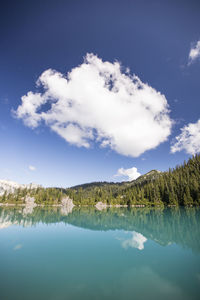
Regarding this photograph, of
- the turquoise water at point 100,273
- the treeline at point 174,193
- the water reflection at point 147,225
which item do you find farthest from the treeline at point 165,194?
the turquoise water at point 100,273

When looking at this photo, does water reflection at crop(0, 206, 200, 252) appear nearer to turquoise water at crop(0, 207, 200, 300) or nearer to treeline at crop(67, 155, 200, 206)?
turquoise water at crop(0, 207, 200, 300)

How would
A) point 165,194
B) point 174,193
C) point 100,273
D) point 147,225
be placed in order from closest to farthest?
point 100,273 < point 147,225 < point 174,193 < point 165,194

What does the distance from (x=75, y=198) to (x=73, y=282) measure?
4512 inches

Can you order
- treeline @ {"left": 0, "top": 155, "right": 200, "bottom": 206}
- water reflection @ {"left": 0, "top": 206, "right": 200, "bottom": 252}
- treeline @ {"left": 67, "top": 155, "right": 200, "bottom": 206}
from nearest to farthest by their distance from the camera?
water reflection @ {"left": 0, "top": 206, "right": 200, "bottom": 252} < treeline @ {"left": 67, "top": 155, "right": 200, "bottom": 206} < treeline @ {"left": 0, "top": 155, "right": 200, "bottom": 206}

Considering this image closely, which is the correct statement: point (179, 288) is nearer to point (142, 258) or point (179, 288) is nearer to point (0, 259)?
point (142, 258)

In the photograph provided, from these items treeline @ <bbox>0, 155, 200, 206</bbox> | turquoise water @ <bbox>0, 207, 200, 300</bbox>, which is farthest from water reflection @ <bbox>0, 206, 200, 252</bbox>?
treeline @ <bbox>0, 155, 200, 206</bbox>

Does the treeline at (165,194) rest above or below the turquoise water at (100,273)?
above

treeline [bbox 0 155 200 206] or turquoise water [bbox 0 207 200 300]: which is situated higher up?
treeline [bbox 0 155 200 206]

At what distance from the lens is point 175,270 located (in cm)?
1088

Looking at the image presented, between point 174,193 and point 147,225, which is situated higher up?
point 174,193

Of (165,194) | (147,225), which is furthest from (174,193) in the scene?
(147,225)

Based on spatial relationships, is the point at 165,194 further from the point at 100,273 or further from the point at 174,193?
the point at 100,273

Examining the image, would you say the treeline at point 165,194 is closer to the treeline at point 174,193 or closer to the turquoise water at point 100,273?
the treeline at point 174,193

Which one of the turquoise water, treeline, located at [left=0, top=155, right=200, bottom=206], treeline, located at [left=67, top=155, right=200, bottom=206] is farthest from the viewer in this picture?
treeline, located at [left=0, top=155, right=200, bottom=206]
